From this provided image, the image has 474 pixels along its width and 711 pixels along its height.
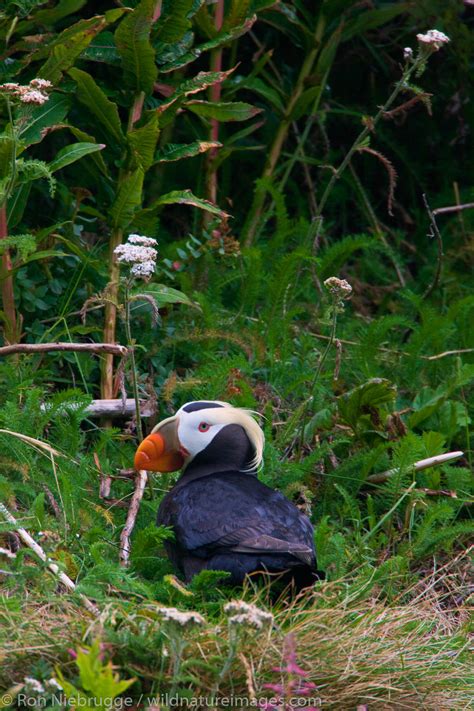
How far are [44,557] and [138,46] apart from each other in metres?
2.14

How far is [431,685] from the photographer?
2.71m

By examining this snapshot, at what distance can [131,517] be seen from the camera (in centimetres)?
351

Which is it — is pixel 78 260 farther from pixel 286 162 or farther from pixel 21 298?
pixel 286 162

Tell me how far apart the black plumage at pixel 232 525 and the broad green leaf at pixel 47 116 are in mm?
1482

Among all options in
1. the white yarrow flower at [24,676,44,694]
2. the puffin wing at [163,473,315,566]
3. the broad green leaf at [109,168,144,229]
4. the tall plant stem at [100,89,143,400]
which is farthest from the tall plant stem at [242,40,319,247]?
the white yarrow flower at [24,676,44,694]

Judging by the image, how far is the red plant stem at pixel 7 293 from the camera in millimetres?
3980

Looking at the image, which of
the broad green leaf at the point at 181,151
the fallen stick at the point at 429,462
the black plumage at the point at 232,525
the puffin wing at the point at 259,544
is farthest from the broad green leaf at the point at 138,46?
the puffin wing at the point at 259,544

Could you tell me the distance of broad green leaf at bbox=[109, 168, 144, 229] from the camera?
13.4 feet

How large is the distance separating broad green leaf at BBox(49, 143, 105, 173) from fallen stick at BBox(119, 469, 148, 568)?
123 cm

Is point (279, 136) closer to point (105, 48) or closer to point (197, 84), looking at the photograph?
point (197, 84)

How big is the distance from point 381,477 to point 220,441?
848 millimetres

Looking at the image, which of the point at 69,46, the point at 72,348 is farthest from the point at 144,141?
the point at 72,348

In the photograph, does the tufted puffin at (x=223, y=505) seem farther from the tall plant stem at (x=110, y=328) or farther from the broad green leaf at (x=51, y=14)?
the broad green leaf at (x=51, y=14)

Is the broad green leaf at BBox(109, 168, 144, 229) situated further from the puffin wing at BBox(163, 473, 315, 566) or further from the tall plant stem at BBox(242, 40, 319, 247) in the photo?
the puffin wing at BBox(163, 473, 315, 566)
